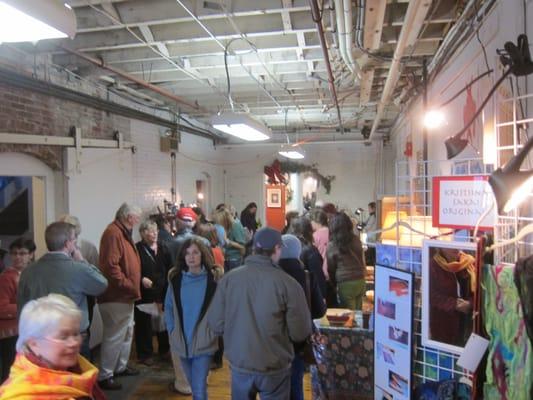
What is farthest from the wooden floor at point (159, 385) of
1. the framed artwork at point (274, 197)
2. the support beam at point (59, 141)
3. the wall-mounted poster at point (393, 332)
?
the framed artwork at point (274, 197)

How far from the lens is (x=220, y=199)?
37.7 ft

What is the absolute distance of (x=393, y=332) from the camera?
2.26 m

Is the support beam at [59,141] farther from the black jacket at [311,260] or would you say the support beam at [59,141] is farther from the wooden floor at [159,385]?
the black jacket at [311,260]

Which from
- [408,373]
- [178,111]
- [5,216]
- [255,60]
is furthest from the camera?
[178,111]

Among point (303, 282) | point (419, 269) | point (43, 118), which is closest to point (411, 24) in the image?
point (419, 269)

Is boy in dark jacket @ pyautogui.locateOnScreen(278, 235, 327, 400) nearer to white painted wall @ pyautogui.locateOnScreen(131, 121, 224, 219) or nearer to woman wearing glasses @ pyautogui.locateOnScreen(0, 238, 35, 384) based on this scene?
woman wearing glasses @ pyautogui.locateOnScreen(0, 238, 35, 384)

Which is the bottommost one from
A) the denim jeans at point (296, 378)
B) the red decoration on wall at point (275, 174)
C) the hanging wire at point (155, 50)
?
the denim jeans at point (296, 378)

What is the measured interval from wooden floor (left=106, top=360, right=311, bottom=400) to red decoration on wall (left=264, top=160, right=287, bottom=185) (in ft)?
23.6

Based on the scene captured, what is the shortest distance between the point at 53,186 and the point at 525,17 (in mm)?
4755

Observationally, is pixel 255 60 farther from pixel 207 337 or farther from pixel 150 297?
pixel 207 337

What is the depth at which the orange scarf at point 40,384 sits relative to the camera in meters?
1.47

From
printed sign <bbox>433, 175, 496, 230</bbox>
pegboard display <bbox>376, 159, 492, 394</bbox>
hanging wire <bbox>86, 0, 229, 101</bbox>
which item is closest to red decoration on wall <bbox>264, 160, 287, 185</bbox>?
hanging wire <bbox>86, 0, 229, 101</bbox>

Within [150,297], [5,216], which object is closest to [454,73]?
[150,297]

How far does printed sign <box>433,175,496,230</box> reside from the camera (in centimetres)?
197
